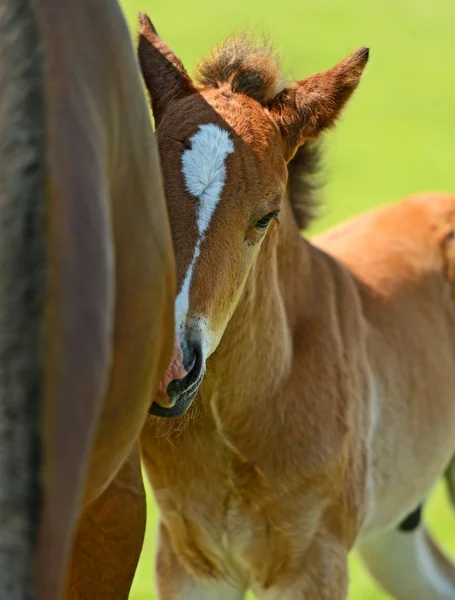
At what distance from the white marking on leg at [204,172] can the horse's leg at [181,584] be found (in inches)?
41.4

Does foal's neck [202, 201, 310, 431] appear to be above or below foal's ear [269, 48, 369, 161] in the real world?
below

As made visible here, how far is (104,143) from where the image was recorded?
3.91 feet

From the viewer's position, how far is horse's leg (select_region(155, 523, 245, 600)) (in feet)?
9.01

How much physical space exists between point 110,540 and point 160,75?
41.2 inches

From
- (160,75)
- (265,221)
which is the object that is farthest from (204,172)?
(160,75)

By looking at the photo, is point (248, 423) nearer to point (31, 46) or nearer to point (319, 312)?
point (319, 312)

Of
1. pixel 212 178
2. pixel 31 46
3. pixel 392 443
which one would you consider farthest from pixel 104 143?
pixel 392 443

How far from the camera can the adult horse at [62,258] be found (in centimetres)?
96

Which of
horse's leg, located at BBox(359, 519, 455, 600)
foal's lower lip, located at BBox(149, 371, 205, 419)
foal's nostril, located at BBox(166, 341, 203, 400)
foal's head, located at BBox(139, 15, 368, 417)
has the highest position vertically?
foal's head, located at BBox(139, 15, 368, 417)

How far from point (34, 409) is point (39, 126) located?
0.95 ft

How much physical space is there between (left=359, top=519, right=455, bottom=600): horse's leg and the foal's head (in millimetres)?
1673

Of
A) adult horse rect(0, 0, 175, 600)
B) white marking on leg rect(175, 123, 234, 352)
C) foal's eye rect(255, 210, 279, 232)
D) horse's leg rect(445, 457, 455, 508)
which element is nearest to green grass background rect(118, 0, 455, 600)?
horse's leg rect(445, 457, 455, 508)

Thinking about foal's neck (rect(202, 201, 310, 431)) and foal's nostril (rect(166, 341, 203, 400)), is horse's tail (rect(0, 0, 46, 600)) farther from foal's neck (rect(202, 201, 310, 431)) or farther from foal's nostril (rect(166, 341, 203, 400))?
foal's neck (rect(202, 201, 310, 431))

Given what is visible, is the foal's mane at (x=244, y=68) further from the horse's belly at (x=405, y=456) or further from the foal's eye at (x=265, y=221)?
the horse's belly at (x=405, y=456)
